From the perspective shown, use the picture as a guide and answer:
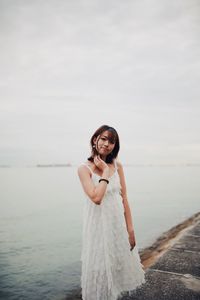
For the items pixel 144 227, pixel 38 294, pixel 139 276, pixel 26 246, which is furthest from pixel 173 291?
pixel 144 227

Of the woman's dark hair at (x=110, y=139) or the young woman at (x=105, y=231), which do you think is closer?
the young woman at (x=105, y=231)

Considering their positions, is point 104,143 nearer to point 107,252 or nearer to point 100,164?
point 100,164

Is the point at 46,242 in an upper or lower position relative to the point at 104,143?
lower

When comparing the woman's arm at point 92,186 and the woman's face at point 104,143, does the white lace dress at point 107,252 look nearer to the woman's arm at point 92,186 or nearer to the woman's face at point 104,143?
the woman's arm at point 92,186

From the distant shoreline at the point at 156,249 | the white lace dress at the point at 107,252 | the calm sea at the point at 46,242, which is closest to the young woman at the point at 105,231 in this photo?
the white lace dress at the point at 107,252

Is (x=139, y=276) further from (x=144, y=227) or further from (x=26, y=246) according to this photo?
(x=144, y=227)

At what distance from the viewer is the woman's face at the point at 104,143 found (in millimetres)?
2799

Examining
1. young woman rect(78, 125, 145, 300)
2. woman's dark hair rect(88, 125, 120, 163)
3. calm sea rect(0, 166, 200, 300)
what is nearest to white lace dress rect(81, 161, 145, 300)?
young woman rect(78, 125, 145, 300)

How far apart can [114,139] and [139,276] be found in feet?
4.54

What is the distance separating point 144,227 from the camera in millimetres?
17547

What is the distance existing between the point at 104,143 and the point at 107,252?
1014 mm

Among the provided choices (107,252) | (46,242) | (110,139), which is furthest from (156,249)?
(110,139)

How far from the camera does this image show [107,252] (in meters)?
2.59

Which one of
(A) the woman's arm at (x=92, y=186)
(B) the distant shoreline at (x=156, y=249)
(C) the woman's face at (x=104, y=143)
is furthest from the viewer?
(B) the distant shoreline at (x=156, y=249)
